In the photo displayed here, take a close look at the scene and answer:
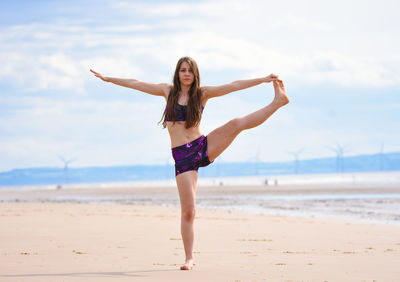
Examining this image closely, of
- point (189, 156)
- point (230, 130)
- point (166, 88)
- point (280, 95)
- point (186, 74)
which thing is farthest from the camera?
point (280, 95)

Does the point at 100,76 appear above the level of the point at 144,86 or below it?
above

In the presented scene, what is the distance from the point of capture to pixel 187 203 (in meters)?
7.09

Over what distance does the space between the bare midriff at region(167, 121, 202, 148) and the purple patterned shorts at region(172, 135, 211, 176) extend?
1.9 inches

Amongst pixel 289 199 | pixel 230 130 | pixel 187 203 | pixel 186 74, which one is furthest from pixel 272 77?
pixel 289 199

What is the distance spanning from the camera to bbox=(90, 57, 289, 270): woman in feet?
23.2

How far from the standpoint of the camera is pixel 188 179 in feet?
23.1

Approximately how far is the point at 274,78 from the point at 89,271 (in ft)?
10.5

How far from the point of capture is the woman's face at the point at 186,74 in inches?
284

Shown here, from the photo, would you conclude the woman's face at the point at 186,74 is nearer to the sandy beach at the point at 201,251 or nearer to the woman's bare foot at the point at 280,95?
the woman's bare foot at the point at 280,95

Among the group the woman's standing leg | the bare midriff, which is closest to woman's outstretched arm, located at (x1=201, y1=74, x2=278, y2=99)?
the bare midriff

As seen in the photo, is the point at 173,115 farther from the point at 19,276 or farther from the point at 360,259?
the point at 360,259

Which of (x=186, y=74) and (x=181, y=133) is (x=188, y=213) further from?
(x=186, y=74)

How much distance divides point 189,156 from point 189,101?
64 cm

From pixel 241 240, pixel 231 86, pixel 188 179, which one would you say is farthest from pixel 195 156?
pixel 241 240
